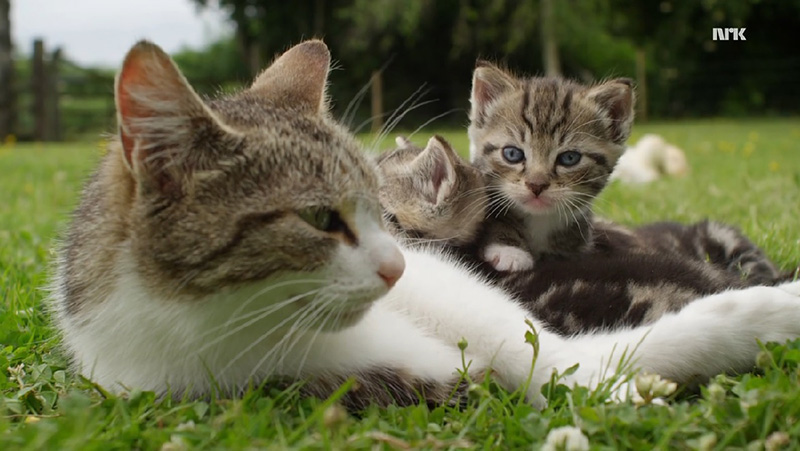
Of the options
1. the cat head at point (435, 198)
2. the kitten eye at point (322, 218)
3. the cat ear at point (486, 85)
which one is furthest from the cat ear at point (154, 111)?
the cat ear at point (486, 85)

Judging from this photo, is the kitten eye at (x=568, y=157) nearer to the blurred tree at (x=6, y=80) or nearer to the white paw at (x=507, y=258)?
the white paw at (x=507, y=258)

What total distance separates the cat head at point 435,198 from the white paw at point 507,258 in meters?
0.13

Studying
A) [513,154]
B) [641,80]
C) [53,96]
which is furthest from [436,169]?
[641,80]

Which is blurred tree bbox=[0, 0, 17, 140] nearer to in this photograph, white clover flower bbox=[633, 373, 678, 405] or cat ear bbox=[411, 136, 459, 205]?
cat ear bbox=[411, 136, 459, 205]

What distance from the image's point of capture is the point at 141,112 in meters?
1.79

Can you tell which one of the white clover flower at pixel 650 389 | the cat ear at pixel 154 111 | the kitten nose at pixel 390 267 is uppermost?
the cat ear at pixel 154 111

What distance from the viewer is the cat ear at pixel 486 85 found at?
3637 mm

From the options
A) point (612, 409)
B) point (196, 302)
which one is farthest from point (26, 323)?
point (612, 409)

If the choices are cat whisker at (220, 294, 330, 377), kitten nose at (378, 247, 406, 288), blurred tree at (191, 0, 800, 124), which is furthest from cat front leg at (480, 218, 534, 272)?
blurred tree at (191, 0, 800, 124)

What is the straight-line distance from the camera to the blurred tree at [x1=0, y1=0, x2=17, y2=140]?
16188 mm

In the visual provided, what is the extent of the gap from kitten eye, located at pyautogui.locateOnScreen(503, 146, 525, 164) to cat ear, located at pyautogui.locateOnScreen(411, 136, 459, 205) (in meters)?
0.48

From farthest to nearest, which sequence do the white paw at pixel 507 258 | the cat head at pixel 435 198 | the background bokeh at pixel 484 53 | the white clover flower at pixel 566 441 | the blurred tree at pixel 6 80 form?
1. the background bokeh at pixel 484 53
2. the blurred tree at pixel 6 80
3. the cat head at pixel 435 198
4. the white paw at pixel 507 258
5. the white clover flower at pixel 566 441

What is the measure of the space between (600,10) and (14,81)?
14670mm

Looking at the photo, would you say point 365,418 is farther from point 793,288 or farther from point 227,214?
point 793,288
